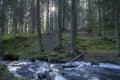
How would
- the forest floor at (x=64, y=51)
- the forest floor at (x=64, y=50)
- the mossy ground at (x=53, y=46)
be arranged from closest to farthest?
the forest floor at (x=64, y=51)
the forest floor at (x=64, y=50)
the mossy ground at (x=53, y=46)

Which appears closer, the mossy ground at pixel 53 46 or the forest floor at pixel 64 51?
the forest floor at pixel 64 51

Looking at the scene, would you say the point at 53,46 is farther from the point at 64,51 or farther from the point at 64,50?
the point at 64,51

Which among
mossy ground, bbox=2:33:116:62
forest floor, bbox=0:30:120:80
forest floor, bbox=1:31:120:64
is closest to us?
forest floor, bbox=0:30:120:80

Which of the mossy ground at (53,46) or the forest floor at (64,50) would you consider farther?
the mossy ground at (53,46)

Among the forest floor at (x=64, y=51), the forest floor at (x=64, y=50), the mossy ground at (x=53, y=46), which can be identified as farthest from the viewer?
the mossy ground at (x=53, y=46)

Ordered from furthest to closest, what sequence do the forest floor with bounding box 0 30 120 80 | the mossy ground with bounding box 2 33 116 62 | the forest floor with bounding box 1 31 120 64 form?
the mossy ground with bounding box 2 33 116 62
the forest floor with bounding box 1 31 120 64
the forest floor with bounding box 0 30 120 80

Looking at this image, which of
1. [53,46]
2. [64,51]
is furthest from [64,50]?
[53,46]

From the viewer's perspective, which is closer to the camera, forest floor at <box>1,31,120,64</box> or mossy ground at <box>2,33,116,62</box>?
forest floor at <box>1,31,120,64</box>

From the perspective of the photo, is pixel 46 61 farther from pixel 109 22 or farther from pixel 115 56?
pixel 109 22

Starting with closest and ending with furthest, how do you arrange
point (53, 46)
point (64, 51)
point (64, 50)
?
point (64, 51) → point (64, 50) → point (53, 46)

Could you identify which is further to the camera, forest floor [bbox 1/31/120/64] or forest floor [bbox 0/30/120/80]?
forest floor [bbox 1/31/120/64]

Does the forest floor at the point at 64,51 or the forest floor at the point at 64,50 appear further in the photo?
the forest floor at the point at 64,50

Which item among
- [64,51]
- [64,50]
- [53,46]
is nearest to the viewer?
[64,51]

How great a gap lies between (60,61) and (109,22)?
25963 mm
